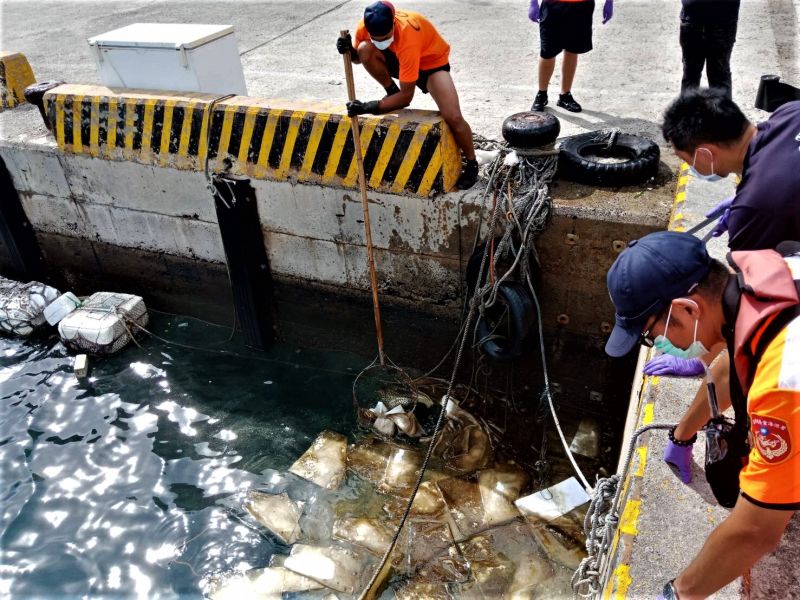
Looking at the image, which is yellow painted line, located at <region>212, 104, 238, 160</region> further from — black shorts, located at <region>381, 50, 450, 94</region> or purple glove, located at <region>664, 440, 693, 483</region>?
purple glove, located at <region>664, 440, 693, 483</region>

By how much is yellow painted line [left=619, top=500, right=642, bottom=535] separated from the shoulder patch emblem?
970 millimetres

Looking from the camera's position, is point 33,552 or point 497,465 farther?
point 497,465

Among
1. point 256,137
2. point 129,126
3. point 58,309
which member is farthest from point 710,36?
point 58,309

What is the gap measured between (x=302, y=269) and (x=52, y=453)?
2665 millimetres

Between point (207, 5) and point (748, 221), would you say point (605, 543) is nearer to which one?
point (748, 221)

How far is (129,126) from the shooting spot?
5.72 m

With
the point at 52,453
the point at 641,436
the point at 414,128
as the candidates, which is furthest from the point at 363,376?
the point at 641,436

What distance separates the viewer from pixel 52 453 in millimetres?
5266

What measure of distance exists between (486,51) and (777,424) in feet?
Result: 25.7

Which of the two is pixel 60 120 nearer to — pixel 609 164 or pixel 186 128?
pixel 186 128

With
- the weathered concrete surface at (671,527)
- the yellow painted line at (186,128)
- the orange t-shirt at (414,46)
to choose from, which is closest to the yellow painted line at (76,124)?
the yellow painted line at (186,128)

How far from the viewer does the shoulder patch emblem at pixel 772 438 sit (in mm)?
1710

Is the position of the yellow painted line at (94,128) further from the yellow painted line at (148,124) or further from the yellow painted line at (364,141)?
the yellow painted line at (364,141)

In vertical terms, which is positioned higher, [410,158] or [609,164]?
[410,158]
